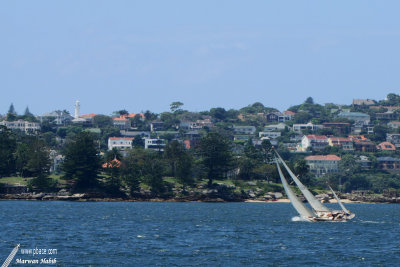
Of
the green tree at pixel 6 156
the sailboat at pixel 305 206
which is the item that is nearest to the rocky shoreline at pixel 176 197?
the green tree at pixel 6 156

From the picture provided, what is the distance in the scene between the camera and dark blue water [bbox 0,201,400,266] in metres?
51.2

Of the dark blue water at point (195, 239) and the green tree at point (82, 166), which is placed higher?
the green tree at point (82, 166)

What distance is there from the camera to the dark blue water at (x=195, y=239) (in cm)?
5122

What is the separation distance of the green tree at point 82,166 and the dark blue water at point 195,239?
3412 cm

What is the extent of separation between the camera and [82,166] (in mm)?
126938

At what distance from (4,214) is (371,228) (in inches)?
1652

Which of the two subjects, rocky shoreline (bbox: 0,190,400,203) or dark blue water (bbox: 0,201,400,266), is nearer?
dark blue water (bbox: 0,201,400,266)

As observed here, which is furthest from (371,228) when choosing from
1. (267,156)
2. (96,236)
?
(267,156)

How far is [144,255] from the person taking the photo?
52.6m

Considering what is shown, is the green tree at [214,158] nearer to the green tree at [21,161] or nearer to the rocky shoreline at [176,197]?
the rocky shoreline at [176,197]

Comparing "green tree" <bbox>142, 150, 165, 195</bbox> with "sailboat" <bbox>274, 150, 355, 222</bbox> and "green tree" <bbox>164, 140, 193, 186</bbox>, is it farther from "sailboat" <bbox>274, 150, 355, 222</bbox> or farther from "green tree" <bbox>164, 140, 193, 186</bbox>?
"sailboat" <bbox>274, 150, 355, 222</bbox>

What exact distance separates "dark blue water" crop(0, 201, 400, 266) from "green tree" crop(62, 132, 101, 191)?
34124mm

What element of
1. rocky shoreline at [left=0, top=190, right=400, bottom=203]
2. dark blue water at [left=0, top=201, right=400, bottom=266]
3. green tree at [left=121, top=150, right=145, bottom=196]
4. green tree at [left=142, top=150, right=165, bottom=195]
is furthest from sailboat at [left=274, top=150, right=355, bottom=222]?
rocky shoreline at [left=0, top=190, right=400, bottom=203]

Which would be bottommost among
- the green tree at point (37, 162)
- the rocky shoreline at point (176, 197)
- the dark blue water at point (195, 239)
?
the rocky shoreline at point (176, 197)
